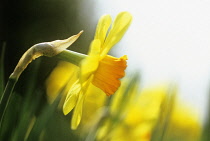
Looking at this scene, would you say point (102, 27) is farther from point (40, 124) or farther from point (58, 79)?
point (58, 79)

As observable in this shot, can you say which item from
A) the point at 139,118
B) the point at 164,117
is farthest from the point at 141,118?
the point at 164,117

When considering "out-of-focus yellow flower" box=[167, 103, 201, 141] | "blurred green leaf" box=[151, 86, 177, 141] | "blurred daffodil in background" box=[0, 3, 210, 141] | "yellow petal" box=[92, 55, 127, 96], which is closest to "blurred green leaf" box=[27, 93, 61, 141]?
"blurred daffodil in background" box=[0, 3, 210, 141]

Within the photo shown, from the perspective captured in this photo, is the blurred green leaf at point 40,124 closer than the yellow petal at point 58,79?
Yes

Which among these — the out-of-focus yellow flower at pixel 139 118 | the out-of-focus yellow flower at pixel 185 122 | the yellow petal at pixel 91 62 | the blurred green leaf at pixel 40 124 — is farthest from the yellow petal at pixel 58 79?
the yellow petal at pixel 91 62

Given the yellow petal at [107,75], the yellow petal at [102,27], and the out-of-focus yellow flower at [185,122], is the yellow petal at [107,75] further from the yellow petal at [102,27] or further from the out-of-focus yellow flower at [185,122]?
the out-of-focus yellow flower at [185,122]

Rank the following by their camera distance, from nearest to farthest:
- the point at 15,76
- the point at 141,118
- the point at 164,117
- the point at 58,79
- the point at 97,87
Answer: the point at 15,76 → the point at 164,117 → the point at 97,87 → the point at 141,118 → the point at 58,79

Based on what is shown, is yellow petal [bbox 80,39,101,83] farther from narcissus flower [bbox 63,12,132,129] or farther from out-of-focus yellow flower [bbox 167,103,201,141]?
out-of-focus yellow flower [bbox 167,103,201,141]

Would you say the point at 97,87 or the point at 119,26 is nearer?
the point at 119,26
